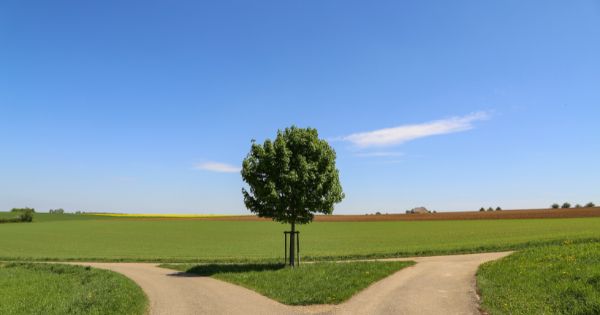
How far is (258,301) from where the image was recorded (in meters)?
17.1

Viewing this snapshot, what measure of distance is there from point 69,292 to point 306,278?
12.1m

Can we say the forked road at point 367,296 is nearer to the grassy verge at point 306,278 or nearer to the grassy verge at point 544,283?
the grassy verge at point 306,278

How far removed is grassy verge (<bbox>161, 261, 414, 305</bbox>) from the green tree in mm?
3272

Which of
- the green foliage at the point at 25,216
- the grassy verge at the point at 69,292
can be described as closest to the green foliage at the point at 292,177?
the grassy verge at the point at 69,292

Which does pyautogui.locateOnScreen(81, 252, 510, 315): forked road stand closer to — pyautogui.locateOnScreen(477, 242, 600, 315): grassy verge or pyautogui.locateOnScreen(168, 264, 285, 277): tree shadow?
pyautogui.locateOnScreen(477, 242, 600, 315): grassy verge

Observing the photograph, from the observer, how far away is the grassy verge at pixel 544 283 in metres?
13.8

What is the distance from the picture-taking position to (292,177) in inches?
1006

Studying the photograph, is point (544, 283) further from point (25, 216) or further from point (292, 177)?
point (25, 216)

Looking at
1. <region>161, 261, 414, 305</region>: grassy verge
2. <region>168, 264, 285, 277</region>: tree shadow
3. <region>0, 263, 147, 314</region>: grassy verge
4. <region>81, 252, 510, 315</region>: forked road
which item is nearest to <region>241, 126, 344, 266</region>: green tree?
<region>168, 264, 285, 277</region>: tree shadow

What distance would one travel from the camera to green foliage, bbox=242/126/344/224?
1029 inches

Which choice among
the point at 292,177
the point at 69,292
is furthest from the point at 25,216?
the point at 292,177

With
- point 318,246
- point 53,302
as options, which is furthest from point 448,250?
→ point 53,302

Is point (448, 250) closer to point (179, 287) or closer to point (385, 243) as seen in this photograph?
point (385, 243)

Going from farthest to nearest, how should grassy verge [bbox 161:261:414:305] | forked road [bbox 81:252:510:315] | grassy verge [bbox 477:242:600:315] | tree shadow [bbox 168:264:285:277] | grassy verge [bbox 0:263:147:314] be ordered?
tree shadow [bbox 168:264:285:277], grassy verge [bbox 161:261:414:305], grassy verge [bbox 0:263:147:314], forked road [bbox 81:252:510:315], grassy verge [bbox 477:242:600:315]
